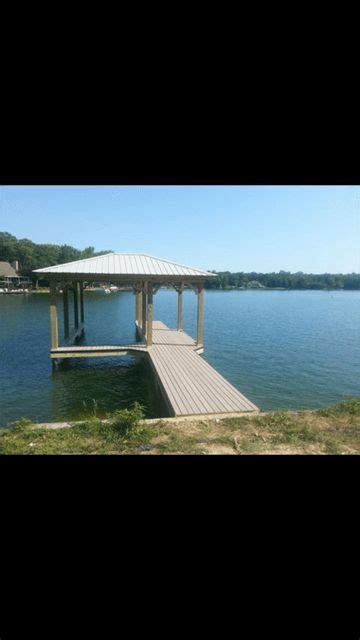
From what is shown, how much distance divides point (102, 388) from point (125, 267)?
14.9 feet

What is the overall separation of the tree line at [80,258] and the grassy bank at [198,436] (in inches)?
879

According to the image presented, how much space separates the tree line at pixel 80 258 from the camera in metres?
60.0

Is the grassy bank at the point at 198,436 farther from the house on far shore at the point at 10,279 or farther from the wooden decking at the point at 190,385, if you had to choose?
the house on far shore at the point at 10,279

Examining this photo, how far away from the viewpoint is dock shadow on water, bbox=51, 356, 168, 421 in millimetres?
8367

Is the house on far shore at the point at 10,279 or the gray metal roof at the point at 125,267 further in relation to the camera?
the house on far shore at the point at 10,279

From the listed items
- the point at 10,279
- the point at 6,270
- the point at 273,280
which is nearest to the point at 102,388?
the point at 10,279

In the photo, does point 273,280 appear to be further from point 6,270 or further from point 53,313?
point 53,313

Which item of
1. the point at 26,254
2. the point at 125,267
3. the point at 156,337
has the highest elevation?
the point at 26,254

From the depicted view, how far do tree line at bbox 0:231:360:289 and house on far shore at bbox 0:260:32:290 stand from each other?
1302mm

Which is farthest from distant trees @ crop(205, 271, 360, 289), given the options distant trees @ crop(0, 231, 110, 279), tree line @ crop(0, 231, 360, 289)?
distant trees @ crop(0, 231, 110, 279)

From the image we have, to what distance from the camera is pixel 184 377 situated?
8625mm

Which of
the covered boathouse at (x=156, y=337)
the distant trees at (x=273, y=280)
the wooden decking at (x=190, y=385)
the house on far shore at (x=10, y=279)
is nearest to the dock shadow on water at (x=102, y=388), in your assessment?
the covered boathouse at (x=156, y=337)
